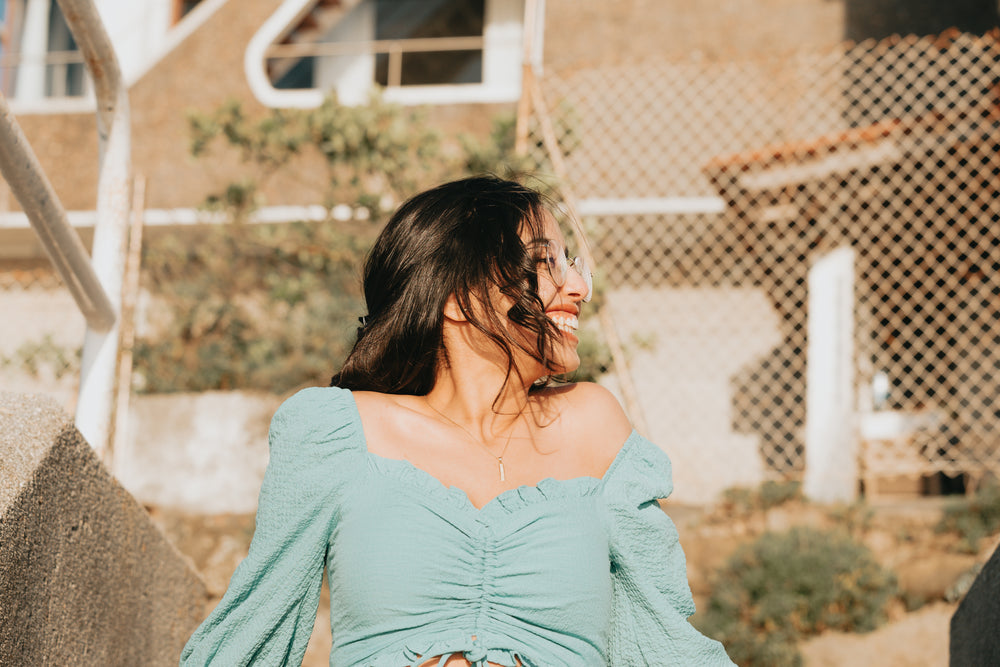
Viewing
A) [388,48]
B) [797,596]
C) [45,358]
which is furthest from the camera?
[388,48]

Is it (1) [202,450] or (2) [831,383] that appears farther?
(2) [831,383]

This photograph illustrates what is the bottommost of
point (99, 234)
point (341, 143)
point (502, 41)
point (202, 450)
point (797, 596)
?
point (202, 450)

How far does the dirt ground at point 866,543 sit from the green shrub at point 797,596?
0.28 feet

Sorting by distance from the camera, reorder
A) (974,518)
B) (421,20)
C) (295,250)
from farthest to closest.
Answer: (421,20)
(295,250)
(974,518)

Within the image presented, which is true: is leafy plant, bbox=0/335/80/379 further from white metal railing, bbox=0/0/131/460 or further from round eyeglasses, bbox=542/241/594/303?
round eyeglasses, bbox=542/241/594/303

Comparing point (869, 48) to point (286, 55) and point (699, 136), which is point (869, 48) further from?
point (286, 55)

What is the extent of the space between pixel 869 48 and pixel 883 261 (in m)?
2.62

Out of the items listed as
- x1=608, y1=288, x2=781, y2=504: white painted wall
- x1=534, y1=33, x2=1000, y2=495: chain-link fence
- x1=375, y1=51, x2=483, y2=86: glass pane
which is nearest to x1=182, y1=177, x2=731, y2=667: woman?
x1=534, y1=33, x2=1000, y2=495: chain-link fence

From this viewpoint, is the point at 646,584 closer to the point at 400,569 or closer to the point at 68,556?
the point at 400,569

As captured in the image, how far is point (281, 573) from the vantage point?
1.50 m

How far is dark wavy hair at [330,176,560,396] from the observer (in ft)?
5.64

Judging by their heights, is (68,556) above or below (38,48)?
below

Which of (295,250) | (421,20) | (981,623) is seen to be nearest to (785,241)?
(295,250)

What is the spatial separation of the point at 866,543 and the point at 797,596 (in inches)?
36.6
